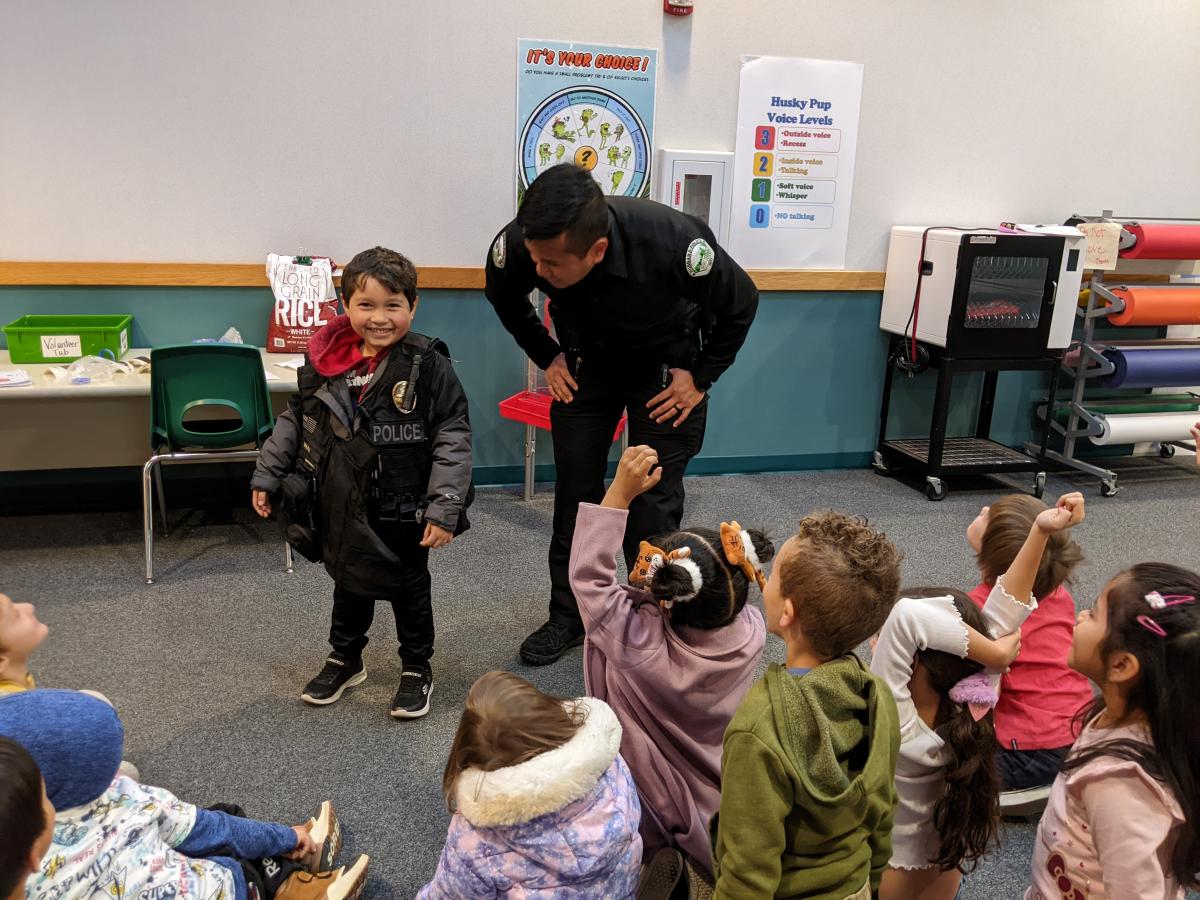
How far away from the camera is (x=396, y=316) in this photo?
2.15 meters

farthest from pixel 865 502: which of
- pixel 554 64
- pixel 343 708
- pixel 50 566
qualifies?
pixel 50 566

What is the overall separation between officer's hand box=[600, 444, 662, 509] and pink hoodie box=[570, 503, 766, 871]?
1.2 inches

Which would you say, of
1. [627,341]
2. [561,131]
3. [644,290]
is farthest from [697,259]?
[561,131]

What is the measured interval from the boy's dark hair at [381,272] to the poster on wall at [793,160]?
2.26 m

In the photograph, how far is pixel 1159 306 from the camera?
13.9 ft

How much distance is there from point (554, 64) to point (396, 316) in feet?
6.64

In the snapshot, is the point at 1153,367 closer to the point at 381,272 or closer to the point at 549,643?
the point at 549,643

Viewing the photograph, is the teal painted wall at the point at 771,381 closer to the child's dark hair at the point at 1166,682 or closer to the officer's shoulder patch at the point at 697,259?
the officer's shoulder patch at the point at 697,259

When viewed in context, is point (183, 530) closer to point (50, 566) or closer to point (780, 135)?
point (50, 566)

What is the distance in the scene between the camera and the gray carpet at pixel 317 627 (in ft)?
6.71

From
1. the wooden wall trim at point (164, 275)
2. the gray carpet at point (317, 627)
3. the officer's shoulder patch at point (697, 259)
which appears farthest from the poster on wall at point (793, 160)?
the officer's shoulder patch at point (697, 259)

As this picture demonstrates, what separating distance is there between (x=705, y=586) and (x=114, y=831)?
90 cm

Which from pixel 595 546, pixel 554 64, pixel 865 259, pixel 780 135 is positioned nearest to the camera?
pixel 595 546

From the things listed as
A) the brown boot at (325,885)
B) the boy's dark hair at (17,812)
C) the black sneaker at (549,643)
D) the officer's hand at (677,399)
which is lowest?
the brown boot at (325,885)
